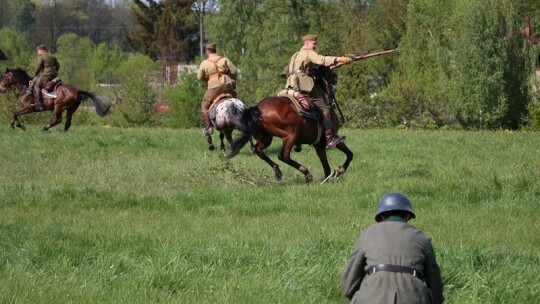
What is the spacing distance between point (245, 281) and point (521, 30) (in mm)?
37727

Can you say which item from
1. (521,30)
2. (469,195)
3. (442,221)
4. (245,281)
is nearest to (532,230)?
(442,221)

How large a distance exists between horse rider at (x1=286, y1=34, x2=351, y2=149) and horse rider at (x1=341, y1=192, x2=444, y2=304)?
10.7m

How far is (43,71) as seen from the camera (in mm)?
26938

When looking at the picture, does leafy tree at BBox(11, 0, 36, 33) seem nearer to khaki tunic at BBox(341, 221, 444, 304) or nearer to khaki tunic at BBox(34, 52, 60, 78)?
khaki tunic at BBox(34, 52, 60, 78)

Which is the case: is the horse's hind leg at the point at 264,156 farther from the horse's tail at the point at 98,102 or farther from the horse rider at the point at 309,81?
the horse's tail at the point at 98,102

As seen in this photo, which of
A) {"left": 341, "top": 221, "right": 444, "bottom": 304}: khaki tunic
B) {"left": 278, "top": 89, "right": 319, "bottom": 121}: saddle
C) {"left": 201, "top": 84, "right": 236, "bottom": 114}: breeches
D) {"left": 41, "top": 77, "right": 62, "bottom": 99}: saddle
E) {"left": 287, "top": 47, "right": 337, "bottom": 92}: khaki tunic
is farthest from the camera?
{"left": 41, "top": 77, "right": 62, "bottom": 99}: saddle

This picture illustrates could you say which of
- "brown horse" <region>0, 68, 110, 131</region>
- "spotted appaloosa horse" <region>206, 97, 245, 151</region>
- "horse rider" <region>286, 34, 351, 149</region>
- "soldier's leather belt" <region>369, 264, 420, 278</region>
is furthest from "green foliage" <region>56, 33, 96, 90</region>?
"soldier's leather belt" <region>369, 264, 420, 278</region>

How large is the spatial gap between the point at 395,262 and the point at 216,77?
15437 millimetres

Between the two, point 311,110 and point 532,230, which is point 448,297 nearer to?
point 532,230

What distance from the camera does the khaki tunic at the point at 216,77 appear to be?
68.7ft

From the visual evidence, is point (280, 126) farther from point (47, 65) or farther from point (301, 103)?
point (47, 65)

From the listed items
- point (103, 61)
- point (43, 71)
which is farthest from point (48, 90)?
point (103, 61)

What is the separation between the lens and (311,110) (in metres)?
16.8

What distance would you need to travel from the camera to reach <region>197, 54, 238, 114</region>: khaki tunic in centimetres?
2095
